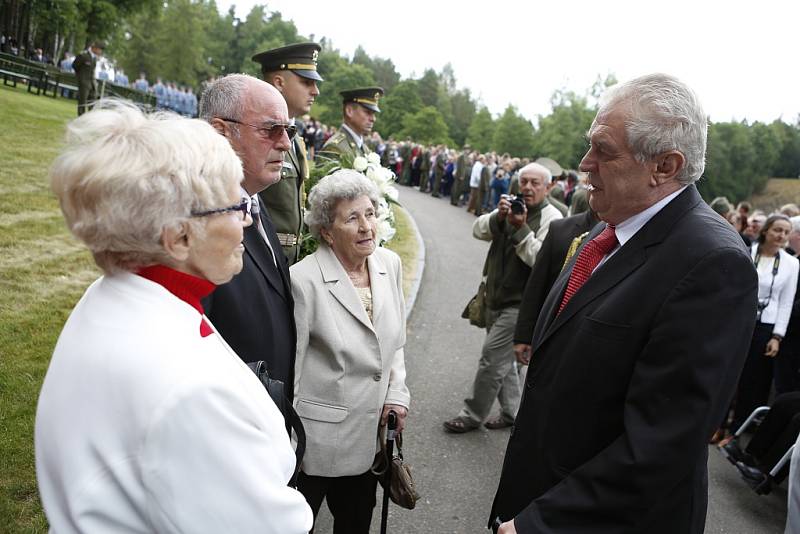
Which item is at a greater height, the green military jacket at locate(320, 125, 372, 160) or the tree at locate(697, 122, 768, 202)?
the tree at locate(697, 122, 768, 202)

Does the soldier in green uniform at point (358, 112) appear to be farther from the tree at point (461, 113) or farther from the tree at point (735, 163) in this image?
the tree at point (461, 113)

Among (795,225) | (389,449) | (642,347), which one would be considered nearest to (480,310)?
(389,449)

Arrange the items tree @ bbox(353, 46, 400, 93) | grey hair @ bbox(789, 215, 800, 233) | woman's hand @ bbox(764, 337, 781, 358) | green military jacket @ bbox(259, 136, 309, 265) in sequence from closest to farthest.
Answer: green military jacket @ bbox(259, 136, 309, 265), woman's hand @ bbox(764, 337, 781, 358), grey hair @ bbox(789, 215, 800, 233), tree @ bbox(353, 46, 400, 93)

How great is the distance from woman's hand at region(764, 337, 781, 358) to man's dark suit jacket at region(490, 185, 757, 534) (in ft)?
14.1

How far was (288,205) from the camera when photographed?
13.2 ft

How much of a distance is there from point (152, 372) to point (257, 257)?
1206 mm

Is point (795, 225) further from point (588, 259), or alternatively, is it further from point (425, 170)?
point (425, 170)

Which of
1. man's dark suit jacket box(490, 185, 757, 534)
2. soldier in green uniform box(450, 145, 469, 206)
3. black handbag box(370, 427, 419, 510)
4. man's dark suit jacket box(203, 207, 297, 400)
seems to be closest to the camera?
man's dark suit jacket box(490, 185, 757, 534)

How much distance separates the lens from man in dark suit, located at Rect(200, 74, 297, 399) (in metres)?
2.21

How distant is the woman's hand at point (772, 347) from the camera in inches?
217

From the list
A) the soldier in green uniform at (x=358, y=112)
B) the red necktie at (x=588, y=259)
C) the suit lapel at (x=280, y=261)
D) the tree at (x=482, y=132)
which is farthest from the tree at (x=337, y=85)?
the red necktie at (x=588, y=259)

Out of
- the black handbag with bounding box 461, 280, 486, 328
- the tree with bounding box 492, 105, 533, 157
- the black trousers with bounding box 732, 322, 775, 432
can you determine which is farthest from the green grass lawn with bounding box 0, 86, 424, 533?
the tree with bounding box 492, 105, 533, 157

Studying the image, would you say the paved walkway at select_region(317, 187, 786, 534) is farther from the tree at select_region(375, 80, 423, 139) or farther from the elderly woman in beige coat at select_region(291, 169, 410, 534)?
the tree at select_region(375, 80, 423, 139)

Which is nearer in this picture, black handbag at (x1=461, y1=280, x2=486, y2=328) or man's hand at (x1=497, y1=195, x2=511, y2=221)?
man's hand at (x1=497, y1=195, x2=511, y2=221)
